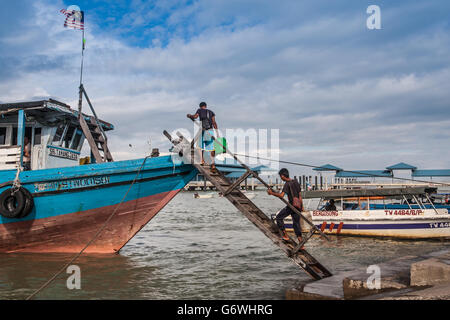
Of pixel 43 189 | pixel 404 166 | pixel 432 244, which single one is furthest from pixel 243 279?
pixel 404 166

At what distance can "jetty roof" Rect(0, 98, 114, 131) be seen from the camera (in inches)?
426

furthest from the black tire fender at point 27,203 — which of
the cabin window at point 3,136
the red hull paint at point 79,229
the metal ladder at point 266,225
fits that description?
the metal ladder at point 266,225

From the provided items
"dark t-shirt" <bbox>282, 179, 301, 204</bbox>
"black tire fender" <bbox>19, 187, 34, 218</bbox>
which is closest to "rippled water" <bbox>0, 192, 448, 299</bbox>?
"black tire fender" <bbox>19, 187, 34, 218</bbox>

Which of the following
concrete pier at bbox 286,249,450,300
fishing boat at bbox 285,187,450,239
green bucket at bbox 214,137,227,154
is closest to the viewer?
concrete pier at bbox 286,249,450,300

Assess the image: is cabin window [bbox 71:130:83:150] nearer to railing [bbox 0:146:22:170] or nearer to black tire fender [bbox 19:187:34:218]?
railing [bbox 0:146:22:170]

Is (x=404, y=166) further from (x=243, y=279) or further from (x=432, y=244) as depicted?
(x=243, y=279)

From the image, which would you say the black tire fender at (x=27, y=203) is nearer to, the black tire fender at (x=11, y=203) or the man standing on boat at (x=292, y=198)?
the black tire fender at (x=11, y=203)

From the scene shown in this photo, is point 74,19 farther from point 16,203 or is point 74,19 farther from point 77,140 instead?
point 16,203

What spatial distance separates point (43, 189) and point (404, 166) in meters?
47.2

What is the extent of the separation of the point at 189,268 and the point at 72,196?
3.71 metres

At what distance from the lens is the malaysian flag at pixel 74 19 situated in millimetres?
11570

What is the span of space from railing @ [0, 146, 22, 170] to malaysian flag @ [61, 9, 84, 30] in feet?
13.4

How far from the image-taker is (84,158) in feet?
40.8

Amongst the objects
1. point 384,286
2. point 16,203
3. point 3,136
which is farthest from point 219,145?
point 3,136
